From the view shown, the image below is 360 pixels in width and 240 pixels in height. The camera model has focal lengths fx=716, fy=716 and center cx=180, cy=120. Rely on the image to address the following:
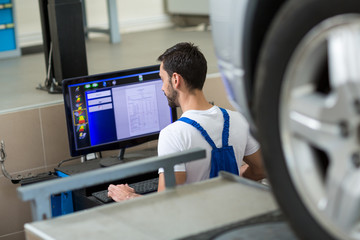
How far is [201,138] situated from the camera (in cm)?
319

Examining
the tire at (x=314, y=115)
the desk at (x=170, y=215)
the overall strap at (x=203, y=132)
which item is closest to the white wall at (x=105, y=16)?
the overall strap at (x=203, y=132)

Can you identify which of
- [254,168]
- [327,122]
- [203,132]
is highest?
[327,122]

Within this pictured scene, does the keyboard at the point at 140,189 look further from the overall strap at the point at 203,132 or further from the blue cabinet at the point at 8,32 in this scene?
the blue cabinet at the point at 8,32

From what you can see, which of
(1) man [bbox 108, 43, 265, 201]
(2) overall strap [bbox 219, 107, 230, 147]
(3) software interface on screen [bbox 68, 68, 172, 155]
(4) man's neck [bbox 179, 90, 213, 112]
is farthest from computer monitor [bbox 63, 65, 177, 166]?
(2) overall strap [bbox 219, 107, 230, 147]

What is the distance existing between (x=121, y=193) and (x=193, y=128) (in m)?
0.56

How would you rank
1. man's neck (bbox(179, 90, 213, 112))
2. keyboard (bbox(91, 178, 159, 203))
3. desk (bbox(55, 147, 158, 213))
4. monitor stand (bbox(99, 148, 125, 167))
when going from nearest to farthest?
man's neck (bbox(179, 90, 213, 112)) < keyboard (bbox(91, 178, 159, 203)) < desk (bbox(55, 147, 158, 213)) < monitor stand (bbox(99, 148, 125, 167))

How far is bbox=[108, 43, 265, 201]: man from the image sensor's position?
3.16 metres

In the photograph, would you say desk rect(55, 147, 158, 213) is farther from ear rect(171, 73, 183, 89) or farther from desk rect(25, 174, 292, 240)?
desk rect(25, 174, 292, 240)

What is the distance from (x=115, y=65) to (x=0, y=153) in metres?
2.15

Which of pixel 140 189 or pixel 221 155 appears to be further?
pixel 140 189

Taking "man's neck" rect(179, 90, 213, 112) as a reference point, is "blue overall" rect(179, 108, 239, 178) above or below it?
below

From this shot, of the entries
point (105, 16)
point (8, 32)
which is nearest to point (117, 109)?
point (8, 32)

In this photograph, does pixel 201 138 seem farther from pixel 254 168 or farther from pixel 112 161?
pixel 112 161

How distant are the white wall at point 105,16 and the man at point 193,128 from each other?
206 inches
